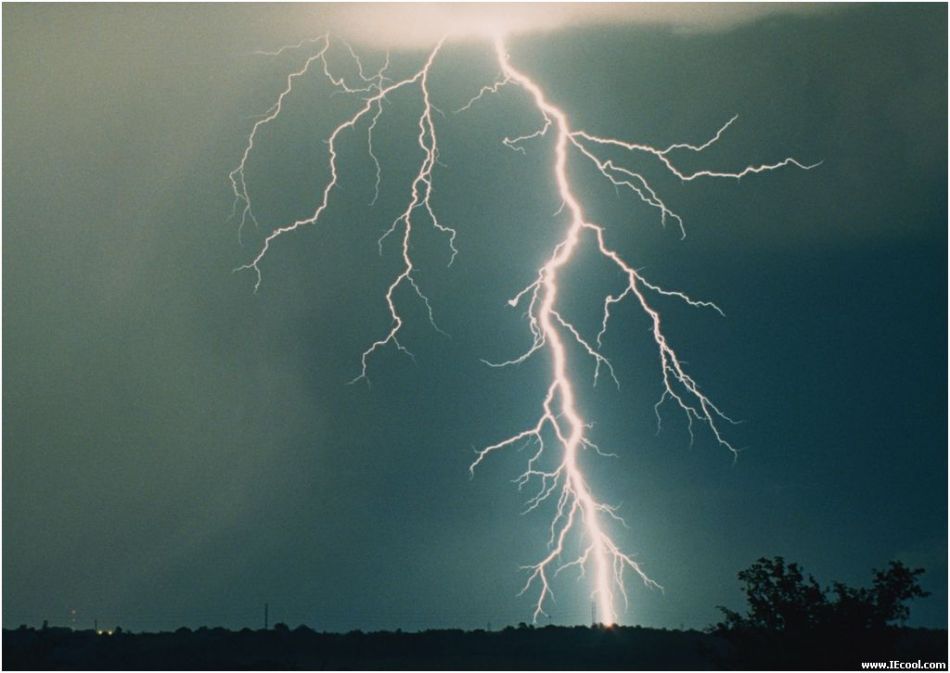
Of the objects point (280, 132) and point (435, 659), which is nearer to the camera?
point (435, 659)

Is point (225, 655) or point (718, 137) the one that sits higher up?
point (718, 137)

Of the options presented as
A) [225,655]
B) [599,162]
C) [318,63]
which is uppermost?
[318,63]

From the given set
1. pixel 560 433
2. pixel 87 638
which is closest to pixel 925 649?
pixel 560 433

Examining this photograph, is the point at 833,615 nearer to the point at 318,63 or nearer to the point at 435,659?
the point at 435,659
